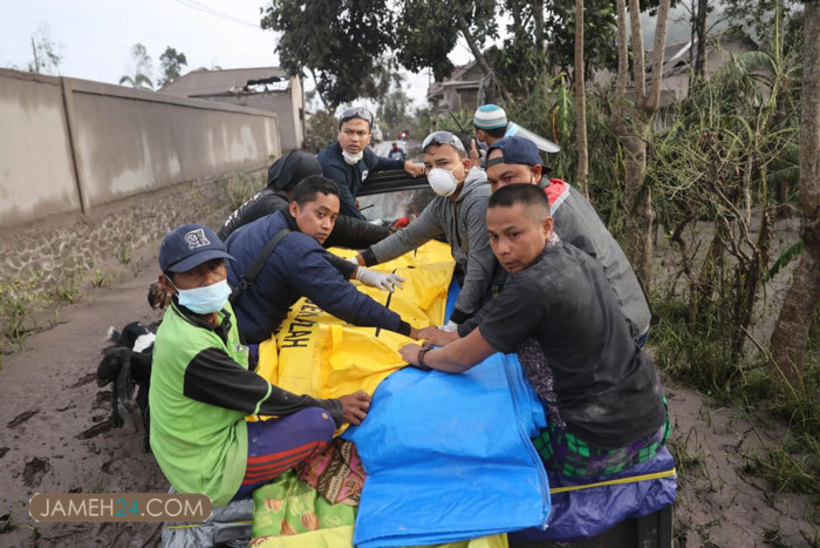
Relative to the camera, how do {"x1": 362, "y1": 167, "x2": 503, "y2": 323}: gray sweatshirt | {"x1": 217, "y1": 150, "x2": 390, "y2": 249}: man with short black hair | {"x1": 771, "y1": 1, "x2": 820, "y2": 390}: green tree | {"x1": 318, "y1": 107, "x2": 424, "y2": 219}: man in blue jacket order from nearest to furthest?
{"x1": 362, "y1": 167, "x2": 503, "y2": 323}: gray sweatshirt, {"x1": 771, "y1": 1, "x2": 820, "y2": 390}: green tree, {"x1": 217, "y1": 150, "x2": 390, "y2": 249}: man with short black hair, {"x1": 318, "y1": 107, "x2": 424, "y2": 219}: man in blue jacket

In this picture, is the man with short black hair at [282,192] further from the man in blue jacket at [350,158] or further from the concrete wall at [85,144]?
the concrete wall at [85,144]

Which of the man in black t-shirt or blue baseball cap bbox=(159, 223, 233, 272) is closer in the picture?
the man in black t-shirt

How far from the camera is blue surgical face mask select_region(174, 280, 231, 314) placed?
72.2 inches

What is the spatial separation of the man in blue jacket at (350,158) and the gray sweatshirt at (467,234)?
1.01 meters

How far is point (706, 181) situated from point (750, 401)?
4.42 ft

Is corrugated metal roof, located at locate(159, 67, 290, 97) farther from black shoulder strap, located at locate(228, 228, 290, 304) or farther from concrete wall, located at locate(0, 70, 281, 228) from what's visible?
black shoulder strap, located at locate(228, 228, 290, 304)

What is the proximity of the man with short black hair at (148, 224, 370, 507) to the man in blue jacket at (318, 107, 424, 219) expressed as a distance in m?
2.30

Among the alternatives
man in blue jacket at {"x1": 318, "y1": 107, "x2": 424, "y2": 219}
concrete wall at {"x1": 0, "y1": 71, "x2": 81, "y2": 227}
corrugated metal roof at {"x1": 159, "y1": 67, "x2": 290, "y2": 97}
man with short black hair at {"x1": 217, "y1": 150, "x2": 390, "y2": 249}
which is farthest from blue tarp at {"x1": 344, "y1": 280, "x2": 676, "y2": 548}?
corrugated metal roof at {"x1": 159, "y1": 67, "x2": 290, "y2": 97}

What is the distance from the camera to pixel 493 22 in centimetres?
1020

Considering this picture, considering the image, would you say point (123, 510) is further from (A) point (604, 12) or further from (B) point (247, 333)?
(A) point (604, 12)

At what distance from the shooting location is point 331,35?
52.4 feet

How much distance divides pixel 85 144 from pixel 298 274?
5371 mm

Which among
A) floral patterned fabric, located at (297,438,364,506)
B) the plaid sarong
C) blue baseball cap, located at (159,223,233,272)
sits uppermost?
blue baseball cap, located at (159,223,233,272)

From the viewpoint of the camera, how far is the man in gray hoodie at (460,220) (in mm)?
2570
